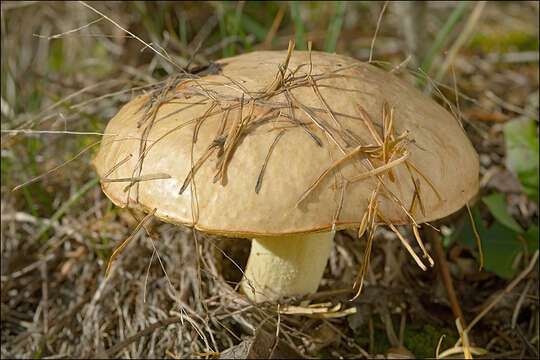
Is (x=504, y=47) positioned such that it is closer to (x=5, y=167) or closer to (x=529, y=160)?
(x=529, y=160)

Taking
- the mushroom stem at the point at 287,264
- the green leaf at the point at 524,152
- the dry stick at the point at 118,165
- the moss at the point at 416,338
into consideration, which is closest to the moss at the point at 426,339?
the moss at the point at 416,338

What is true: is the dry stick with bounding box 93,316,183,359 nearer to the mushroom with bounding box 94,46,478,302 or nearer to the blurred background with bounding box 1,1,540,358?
the blurred background with bounding box 1,1,540,358

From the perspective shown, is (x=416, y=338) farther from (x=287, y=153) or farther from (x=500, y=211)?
(x=287, y=153)

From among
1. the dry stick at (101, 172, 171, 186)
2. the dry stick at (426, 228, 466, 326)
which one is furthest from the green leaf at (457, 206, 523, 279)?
the dry stick at (101, 172, 171, 186)

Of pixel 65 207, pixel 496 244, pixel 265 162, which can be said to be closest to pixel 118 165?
pixel 265 162

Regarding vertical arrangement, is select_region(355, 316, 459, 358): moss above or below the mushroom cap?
below
